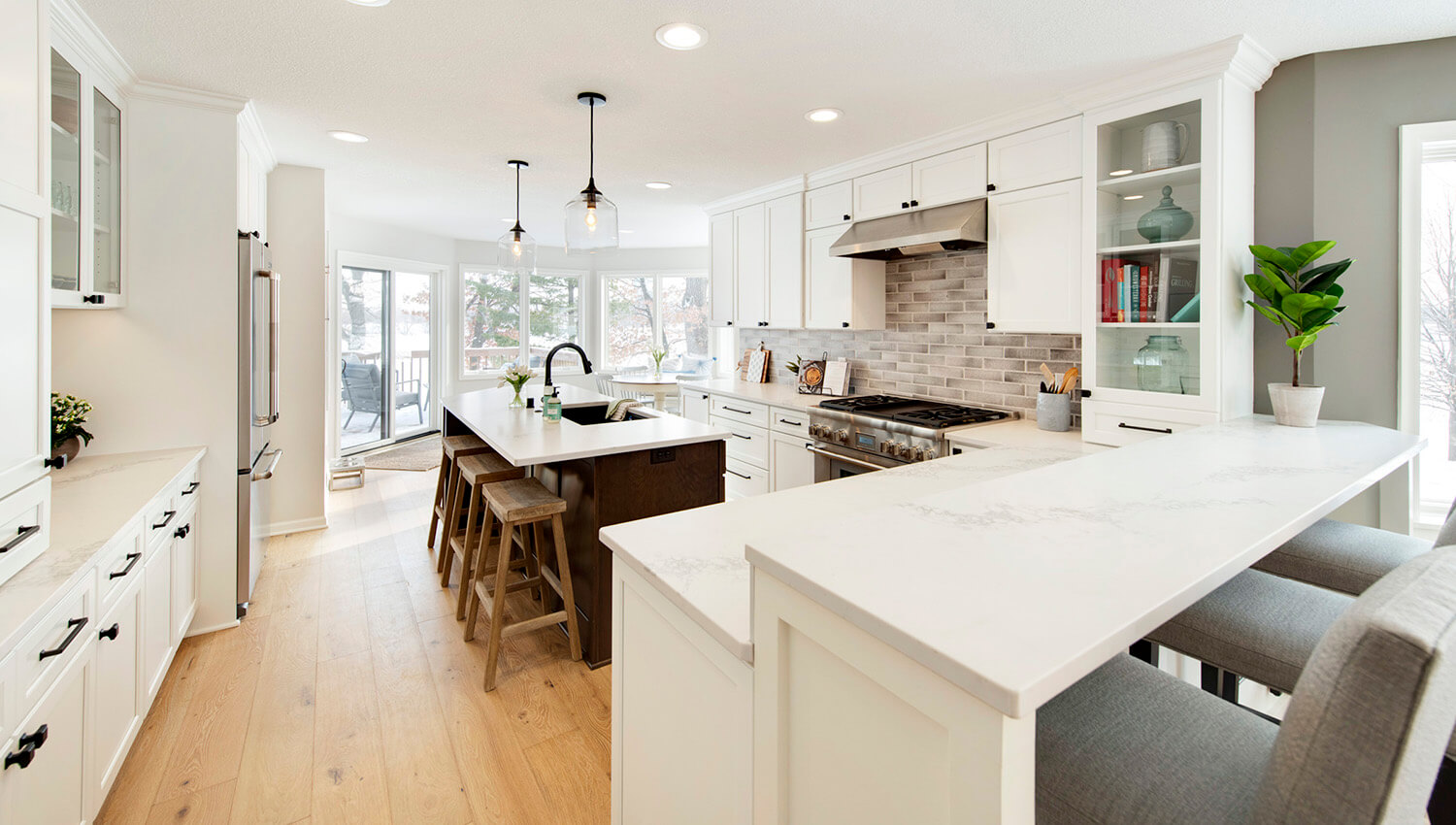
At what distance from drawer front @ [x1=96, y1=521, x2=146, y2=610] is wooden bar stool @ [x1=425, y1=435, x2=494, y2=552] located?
1494mm

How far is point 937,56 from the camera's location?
2.43 metres

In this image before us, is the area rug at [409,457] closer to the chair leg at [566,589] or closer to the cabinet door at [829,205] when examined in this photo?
the chair leg at [566,589]

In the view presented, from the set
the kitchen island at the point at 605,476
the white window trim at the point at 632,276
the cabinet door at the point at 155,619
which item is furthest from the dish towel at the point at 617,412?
the white window trim at the point at 632,276

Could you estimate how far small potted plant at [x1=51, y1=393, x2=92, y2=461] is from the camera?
7.91 ft

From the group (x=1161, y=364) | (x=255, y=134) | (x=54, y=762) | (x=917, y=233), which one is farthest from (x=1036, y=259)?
(x=255, y=134)

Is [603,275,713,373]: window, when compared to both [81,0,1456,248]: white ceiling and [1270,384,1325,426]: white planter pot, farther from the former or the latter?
[1270,384,1325,426]: white planter pot

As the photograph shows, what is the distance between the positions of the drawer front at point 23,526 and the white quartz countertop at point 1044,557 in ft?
5.45

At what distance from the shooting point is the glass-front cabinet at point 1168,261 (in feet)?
7.91

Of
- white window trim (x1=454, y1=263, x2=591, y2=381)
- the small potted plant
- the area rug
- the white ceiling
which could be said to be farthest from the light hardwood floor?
white window trim (x1=454, y1=263, x2=591, y2=381)

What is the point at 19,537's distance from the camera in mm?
1466

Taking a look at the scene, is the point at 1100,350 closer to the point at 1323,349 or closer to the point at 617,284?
the point at 1323,349

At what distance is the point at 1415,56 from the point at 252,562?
5214 mm

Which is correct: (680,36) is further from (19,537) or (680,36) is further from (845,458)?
(19,537)

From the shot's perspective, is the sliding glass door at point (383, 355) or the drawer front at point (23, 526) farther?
the sliding glass door at point (383, 355)
